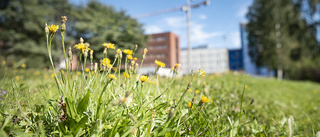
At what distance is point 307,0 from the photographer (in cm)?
1560

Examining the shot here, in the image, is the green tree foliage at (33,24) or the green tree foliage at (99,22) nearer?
the green tree foliage at (99,22)

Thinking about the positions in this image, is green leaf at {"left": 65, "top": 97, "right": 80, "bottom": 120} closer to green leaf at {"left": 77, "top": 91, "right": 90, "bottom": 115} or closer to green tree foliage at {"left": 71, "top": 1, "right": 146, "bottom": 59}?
green leaf at {"left": 77, "top": 91, "right": 90, "bottom": 115}

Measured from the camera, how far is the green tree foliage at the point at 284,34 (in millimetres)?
15281

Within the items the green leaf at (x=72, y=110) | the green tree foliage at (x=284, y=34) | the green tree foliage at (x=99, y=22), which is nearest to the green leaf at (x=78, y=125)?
the green leaf at (x=72, y=110)

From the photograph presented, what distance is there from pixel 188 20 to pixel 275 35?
886 centimetres

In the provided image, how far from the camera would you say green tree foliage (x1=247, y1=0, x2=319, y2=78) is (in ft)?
50.1

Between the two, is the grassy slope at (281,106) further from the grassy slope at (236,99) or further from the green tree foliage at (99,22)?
the green tree foliage at (99,22)

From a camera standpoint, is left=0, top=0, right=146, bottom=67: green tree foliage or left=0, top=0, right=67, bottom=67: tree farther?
left=0, top=0, right=67, bottom=67: tree

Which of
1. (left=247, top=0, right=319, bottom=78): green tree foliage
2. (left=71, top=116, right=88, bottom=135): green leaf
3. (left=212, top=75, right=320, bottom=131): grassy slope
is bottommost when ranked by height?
(left=212, top=75, right=320, bottom=131): grassy slope

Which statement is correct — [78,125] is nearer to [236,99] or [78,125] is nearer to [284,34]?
[236,99]

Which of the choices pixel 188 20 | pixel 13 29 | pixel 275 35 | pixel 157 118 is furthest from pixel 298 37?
pixel 13 29

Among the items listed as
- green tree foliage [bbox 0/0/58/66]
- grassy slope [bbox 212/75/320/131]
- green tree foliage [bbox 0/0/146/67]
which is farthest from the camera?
green tree foliage [bbox 0/0/58/66]

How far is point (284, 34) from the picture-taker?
15367 millimetres

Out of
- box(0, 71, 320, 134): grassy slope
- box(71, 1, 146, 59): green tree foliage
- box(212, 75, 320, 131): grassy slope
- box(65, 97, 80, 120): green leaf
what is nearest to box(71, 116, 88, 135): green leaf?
box(65, 97, 80, 120): green leaf
